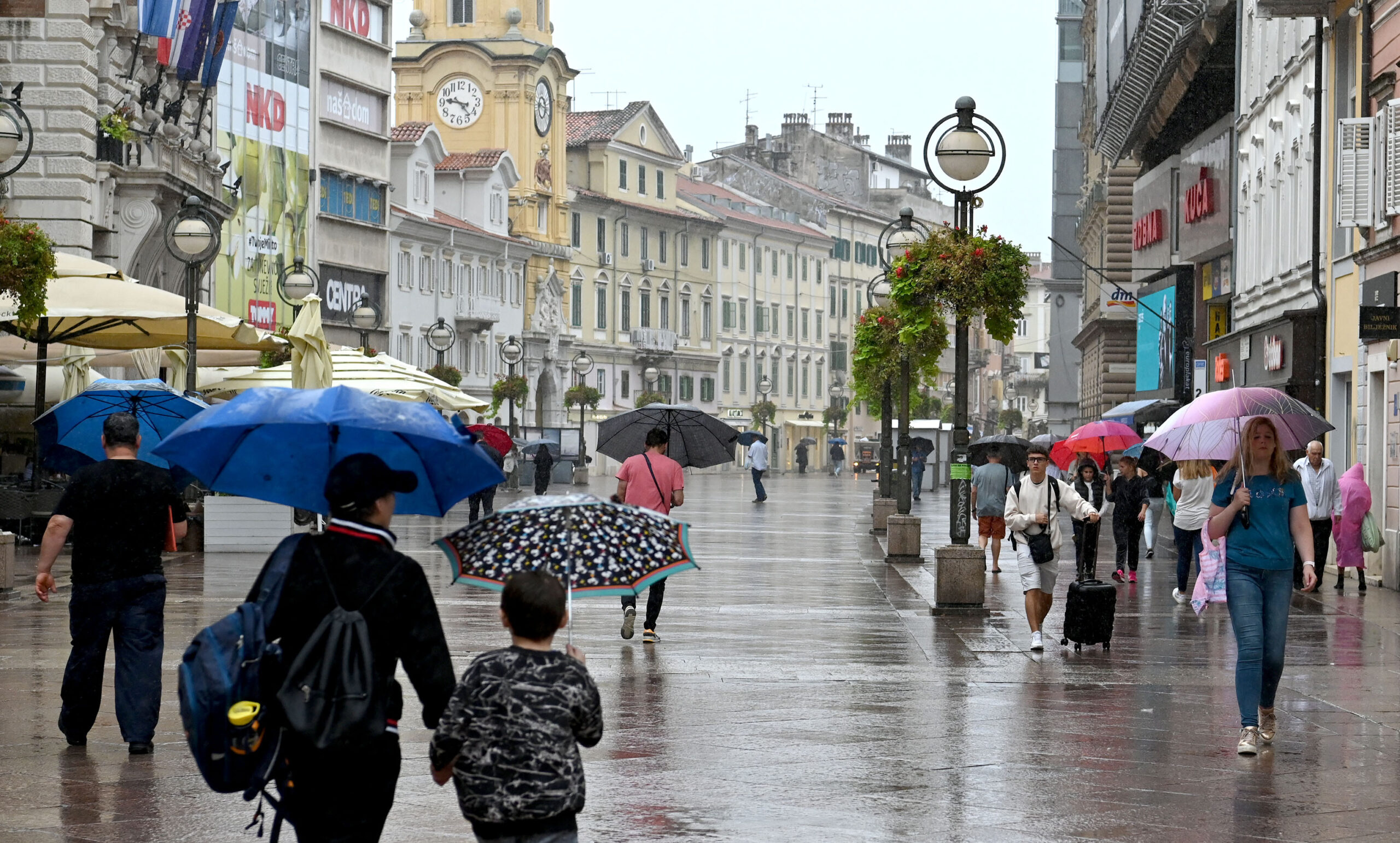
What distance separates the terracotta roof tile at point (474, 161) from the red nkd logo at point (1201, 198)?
1685 inches

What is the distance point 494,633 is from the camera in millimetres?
15914

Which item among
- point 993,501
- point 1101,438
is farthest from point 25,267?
point 1101,438

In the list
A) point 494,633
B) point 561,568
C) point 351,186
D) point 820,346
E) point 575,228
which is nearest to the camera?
point 561,568

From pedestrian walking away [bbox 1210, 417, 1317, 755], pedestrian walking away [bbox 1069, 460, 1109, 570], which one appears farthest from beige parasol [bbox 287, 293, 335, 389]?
pedestrian walking away [bbox 1210, 417, 1317, 755]

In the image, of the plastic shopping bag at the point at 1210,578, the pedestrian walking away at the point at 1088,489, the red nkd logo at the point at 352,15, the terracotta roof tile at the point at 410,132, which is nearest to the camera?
the plastic shopping bag at the point at 1210,578

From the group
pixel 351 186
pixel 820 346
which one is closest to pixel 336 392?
pixel 351 186

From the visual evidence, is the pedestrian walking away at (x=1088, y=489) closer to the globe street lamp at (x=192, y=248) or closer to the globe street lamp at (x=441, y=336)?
the globe street lamp at (x=192, y=248)

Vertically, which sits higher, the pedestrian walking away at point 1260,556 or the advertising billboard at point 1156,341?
the advertising billboard at point 1156,341

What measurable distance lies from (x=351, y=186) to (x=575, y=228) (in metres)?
26.5

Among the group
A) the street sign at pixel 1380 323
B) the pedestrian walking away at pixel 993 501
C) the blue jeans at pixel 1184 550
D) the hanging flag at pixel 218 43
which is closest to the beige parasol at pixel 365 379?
the pedestrian walking away at pixel 993 501

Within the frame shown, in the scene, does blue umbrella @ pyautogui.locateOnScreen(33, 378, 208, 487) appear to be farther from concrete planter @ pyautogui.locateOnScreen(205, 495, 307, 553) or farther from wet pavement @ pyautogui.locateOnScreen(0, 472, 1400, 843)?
concrete planter @ pyautogui.locateOnScreen(205, 495, 307, 553)

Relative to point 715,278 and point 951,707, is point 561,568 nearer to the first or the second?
point 951,707

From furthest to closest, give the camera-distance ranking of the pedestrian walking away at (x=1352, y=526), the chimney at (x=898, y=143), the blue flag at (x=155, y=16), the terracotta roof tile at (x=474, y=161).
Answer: the chimney at (x=898, y=143)
the terracotta roof tile at (x=474, y=161)
the blue flag at (x=155, y=16)
the pedestrian walking away at (x=1352, y=526)

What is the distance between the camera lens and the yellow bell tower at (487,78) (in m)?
82.4
